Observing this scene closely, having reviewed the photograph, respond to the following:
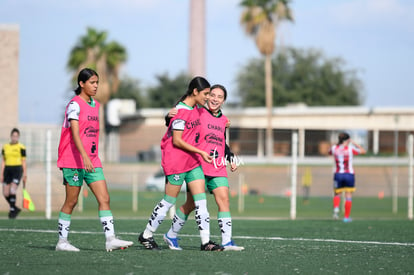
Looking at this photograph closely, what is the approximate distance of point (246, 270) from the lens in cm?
768

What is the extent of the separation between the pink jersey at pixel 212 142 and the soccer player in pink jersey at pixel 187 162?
0.15 meters

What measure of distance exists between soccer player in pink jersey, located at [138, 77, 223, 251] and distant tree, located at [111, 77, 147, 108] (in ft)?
261

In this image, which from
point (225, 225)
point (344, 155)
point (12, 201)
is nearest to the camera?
point (225, 225)

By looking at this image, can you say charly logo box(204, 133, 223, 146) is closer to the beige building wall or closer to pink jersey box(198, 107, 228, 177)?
pink jersey box(198, 107, 228, 177)

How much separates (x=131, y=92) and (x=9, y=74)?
61926 millimetres

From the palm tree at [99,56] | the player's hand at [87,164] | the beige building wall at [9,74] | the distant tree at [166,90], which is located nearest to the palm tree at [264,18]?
the palm tree at [99,56]

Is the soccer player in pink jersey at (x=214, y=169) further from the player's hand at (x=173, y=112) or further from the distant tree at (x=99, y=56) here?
the distant tree at (x=99, y=56)

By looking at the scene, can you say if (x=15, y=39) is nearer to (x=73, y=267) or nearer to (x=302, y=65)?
(x=73, y=267)

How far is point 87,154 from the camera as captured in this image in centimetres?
906

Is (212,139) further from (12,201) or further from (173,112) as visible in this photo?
(12,201)

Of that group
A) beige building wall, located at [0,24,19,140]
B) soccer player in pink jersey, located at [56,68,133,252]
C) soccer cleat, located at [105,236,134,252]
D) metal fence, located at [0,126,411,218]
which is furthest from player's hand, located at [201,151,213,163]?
beige building wall, located at [0,24,19,140]

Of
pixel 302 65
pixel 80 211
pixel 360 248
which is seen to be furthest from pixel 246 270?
pixel 302 65

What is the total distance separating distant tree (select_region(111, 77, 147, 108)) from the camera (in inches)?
3548

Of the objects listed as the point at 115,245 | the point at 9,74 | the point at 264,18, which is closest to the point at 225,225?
the point at 115,245
